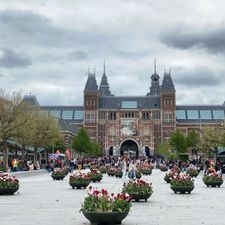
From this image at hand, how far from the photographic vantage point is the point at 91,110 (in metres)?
150

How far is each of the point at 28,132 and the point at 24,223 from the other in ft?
136

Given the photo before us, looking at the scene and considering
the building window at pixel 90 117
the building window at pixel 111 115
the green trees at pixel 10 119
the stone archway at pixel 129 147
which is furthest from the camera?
the building window at pixel 111 115

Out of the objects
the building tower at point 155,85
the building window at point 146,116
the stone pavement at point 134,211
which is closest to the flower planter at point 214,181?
the stone pavement at point 134,211

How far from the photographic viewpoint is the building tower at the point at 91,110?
5881 inches

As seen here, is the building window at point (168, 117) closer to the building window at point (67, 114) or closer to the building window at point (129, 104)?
the building window at point (129, 104)

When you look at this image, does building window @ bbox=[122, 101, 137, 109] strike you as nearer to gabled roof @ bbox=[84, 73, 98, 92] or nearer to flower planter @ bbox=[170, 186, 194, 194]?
gabled roof @ bbox=[84, 73, 98, 92]

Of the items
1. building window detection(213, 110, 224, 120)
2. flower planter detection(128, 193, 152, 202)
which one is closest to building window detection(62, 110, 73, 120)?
building window detection(213, 110, 224, 120)

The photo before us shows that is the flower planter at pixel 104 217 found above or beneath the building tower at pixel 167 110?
beneath

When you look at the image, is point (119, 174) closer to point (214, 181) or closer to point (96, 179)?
point (96, 179)

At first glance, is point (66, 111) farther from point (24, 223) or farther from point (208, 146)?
point (24, 223)

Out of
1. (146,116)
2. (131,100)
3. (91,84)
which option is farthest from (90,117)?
(146,116)

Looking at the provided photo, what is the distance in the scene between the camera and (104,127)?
493 feet

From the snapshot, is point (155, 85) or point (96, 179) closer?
point (96, 179)

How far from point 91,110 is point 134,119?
39.4ft
